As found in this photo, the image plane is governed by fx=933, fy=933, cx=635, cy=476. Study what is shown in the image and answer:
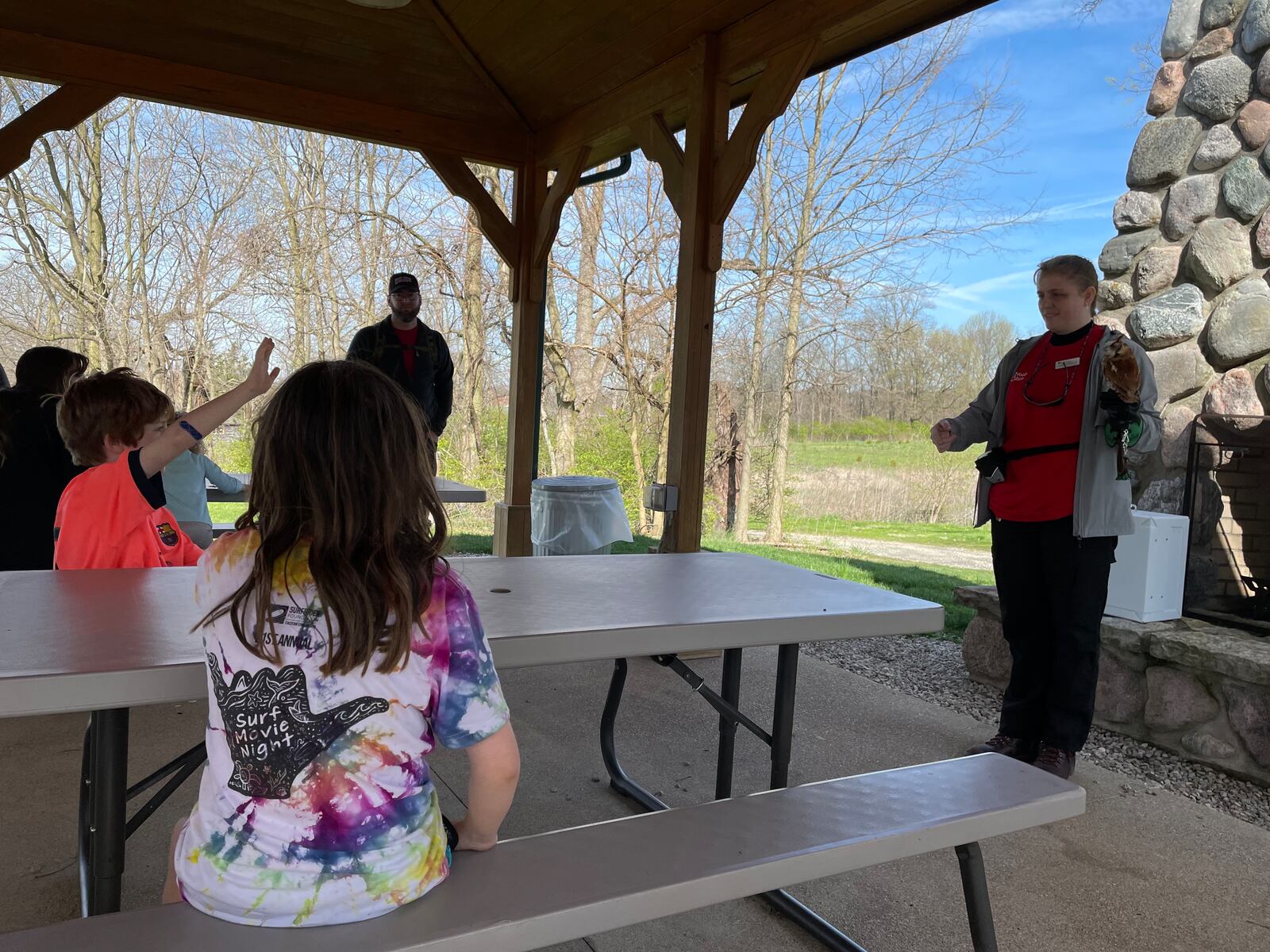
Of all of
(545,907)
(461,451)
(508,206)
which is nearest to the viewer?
(545,907)

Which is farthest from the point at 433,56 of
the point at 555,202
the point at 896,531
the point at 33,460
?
the point at 896,531

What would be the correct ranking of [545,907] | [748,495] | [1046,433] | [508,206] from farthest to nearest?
1. [508,206]
2. [748,495]
3. [1046,433]
4. [545,907]

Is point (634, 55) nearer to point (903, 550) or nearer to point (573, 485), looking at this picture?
point (573, 485)

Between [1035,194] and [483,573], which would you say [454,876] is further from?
[1035,194]

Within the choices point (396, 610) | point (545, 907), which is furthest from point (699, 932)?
point (396, 610)

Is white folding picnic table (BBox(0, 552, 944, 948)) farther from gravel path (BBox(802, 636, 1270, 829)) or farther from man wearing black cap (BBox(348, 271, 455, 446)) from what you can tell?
man wearing black cap (BBox(348, 271, 455, 446))

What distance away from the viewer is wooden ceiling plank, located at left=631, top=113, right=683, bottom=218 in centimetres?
428

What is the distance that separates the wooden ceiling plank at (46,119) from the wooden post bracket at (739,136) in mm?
2627

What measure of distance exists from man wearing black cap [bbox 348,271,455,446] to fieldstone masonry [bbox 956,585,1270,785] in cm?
325

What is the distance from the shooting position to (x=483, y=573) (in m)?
2.31

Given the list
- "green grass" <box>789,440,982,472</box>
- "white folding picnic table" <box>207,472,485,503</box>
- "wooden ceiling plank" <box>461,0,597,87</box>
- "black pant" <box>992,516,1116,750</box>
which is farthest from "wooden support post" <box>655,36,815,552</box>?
"green grass" <box>789,440,982,472</box>

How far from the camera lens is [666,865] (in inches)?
56.0

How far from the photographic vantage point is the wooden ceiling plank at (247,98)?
4.36 m

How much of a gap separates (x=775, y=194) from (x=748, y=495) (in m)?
3.27
